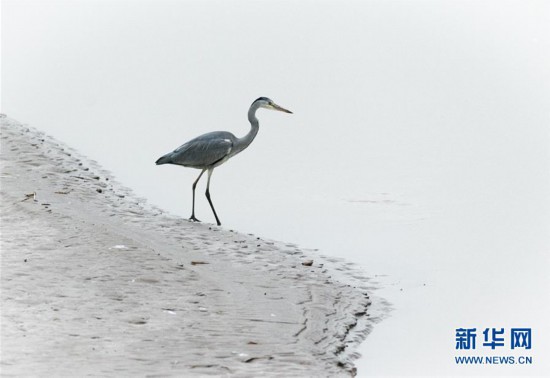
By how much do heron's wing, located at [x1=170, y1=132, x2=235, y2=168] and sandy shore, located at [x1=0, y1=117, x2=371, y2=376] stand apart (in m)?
0.67

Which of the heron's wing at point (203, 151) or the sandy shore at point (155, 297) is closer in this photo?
the sandy shore at point (155, 297)

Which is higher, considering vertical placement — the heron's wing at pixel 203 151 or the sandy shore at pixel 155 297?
the heron's wing at pixel 203 151

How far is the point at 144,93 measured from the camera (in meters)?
19.1

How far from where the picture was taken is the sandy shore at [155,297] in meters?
7.02

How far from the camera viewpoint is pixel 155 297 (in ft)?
27.2

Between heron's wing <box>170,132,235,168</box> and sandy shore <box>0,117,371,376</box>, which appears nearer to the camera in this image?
sandy shore <box>0,117,371,376</box>

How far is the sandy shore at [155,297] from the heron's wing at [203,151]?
67 centimetres

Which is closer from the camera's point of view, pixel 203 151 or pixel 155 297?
pixel 155 297

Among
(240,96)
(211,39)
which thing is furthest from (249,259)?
(211,39)

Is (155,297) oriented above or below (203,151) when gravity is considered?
below

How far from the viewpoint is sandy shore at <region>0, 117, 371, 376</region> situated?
702 cm

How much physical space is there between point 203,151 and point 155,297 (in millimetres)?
3703

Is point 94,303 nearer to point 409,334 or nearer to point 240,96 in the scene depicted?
point 409,334

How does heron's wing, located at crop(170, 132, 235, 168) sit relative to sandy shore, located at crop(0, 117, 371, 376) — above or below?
above
